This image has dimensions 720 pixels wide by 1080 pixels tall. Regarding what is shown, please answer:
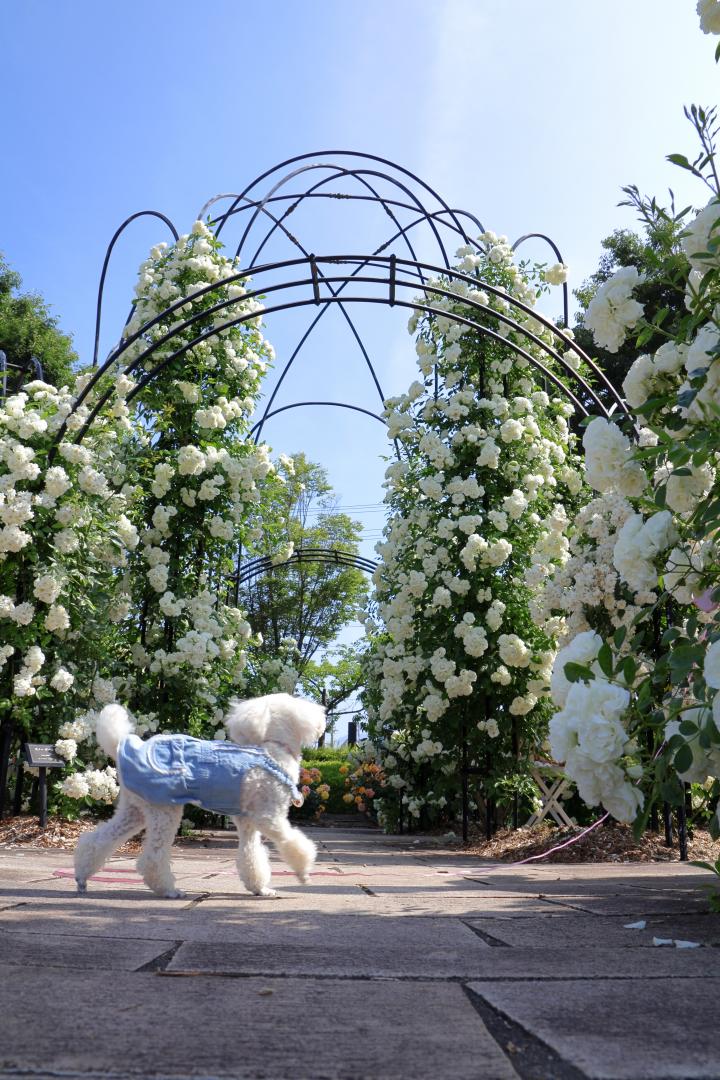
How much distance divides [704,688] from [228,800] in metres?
2.07

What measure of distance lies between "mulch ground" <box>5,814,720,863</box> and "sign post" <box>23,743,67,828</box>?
0.62ft

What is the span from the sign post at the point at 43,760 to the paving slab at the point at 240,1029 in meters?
4.68

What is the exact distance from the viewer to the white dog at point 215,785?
A: 346 centimetres

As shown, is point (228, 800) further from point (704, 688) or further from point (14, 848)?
point (14, 848)

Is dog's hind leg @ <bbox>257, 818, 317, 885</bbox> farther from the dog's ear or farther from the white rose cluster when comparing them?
the white rose cluster

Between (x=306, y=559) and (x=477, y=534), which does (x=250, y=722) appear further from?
(x=306, y=559)

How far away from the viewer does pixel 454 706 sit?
7.60 meters

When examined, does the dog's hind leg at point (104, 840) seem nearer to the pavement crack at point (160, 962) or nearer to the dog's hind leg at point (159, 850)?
the dog's hind leg at point (159, 850)

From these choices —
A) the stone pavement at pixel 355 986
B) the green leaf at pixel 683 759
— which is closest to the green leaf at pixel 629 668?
the green leaf at pixel 683 759

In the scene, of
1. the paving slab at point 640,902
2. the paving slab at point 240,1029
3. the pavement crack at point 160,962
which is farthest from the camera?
the paving slab at point 640,902

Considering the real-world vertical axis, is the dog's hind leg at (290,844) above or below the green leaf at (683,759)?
below

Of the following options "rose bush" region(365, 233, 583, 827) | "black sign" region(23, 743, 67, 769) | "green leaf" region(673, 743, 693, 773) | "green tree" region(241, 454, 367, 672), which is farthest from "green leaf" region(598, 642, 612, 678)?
"green tree" region(241, 454, 367, 672)

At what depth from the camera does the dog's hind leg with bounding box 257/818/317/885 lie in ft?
11.8

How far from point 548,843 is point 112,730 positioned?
→ 12.4 feet
